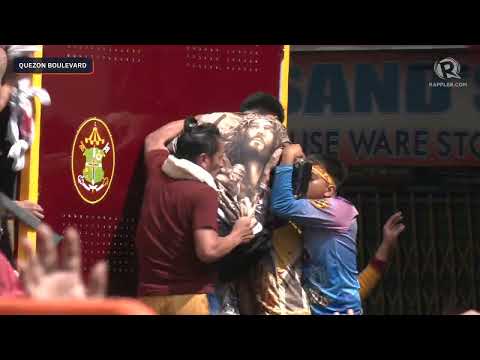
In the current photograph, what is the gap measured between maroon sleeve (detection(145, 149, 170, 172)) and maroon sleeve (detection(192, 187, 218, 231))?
24cm

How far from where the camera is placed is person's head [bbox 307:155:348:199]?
16.0 feet

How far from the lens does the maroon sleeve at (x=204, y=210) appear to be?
15.7 ft

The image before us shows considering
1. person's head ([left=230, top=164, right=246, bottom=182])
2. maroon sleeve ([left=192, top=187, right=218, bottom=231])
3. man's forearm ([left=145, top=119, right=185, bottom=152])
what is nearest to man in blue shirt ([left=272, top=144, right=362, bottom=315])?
person's head ([left=230, top=164, right=246, bottom=182])

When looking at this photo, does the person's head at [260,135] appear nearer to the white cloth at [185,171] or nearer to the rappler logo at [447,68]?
the white cloth at [185,171]

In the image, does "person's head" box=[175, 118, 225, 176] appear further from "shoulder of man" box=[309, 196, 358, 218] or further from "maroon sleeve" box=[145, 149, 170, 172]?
"shoulder of man" box=[309, 196, 358, 218]

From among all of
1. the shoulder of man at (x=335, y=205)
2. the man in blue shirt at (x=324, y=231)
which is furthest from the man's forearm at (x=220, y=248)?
the shoulder of man at (x=335, y=205)

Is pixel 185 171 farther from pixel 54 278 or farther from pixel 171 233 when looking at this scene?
pixel 54 278

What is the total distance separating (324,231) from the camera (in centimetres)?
494

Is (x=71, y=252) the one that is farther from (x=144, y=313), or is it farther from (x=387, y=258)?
(x=387, y=258)

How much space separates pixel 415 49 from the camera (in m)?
4.93

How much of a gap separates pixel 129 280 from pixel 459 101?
173 centimetres

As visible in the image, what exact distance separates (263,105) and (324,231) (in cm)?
65

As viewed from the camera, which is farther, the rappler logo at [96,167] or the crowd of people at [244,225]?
the rappler logo at [96,167]
